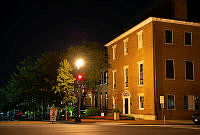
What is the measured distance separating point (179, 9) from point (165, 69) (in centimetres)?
781

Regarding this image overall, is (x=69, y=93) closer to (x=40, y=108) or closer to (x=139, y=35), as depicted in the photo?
(x=139, y=35)

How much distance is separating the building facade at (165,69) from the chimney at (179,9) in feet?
3.57

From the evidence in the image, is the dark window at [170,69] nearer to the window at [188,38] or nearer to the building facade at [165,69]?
the building facade at [165,69]

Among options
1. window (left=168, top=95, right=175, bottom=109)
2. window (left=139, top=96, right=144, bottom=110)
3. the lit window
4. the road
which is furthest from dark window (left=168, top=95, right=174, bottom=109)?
the road

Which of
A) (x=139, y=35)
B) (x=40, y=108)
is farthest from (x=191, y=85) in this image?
(x=40, y=108)

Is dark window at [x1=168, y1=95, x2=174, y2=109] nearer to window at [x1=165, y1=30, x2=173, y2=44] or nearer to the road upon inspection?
window at [x1=165, y1=30, x2=173, y2=44]

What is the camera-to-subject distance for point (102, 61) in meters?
46.8

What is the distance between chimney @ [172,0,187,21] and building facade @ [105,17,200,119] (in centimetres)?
109

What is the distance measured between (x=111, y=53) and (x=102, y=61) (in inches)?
77.3

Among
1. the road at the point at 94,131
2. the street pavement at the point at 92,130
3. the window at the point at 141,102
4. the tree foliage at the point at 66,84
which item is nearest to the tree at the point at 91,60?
the tree foliage at the point at 66,84

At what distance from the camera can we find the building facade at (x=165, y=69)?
111ft

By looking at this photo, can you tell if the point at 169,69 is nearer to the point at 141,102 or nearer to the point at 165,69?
the point at 165,69

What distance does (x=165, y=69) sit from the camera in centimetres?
3453

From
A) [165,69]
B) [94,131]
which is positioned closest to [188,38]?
[165,69]
